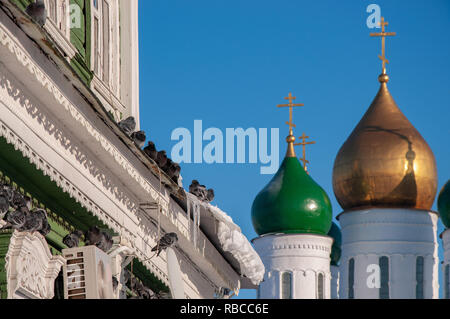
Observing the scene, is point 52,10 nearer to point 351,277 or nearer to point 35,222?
point 35,222

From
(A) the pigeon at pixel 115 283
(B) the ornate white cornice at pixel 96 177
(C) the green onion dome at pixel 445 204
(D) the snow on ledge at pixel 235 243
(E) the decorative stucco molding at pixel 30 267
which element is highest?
(C) the green onion dome at pixel 445 204

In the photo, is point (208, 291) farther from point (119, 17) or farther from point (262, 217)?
point (262, 217)

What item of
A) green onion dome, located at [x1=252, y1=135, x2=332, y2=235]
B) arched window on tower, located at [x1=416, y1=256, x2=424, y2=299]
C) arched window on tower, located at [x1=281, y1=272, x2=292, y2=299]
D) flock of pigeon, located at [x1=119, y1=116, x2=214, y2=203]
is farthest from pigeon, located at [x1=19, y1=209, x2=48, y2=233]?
arched window on tower, located at [x1=416, y1=256, x2=424, y2=299]

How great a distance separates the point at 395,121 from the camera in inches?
1714

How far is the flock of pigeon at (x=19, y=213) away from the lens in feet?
20.9

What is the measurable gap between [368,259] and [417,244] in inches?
65.8

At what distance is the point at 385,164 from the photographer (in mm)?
42906

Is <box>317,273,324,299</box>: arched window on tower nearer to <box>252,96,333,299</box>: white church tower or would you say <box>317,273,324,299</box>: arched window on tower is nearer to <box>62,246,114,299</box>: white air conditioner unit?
<box>252,96,333,299</box>: white church tower

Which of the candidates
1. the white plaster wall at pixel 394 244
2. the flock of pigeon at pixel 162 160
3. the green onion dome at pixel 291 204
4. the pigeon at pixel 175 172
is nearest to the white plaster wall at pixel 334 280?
the white plaster wall at pixel 394 244

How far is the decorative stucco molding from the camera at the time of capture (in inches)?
251

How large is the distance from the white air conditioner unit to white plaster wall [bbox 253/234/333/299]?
3681 cm

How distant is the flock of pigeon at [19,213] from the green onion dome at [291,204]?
35.4 meters

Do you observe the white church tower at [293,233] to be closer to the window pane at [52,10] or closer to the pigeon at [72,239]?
the window pane at [52,10]
